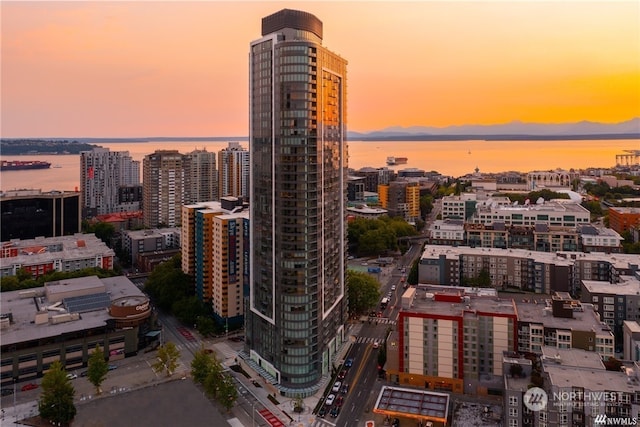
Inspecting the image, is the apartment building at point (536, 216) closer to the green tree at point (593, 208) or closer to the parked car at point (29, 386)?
the green tree at point (593, 208)

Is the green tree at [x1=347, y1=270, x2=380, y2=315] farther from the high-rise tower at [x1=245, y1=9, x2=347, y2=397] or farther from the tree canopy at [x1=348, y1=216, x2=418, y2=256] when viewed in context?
the tree canopy at [x1=348, y1=216, x2=418, y2=256]

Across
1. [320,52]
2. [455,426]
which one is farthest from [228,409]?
[320,52]

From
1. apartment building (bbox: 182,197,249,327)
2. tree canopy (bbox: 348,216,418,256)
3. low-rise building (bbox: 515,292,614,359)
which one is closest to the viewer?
low-rise building (bbox: 515,292,614,359)

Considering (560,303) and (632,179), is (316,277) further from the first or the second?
(632,179)

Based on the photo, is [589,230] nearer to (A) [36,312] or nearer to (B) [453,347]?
(B) [453,347]

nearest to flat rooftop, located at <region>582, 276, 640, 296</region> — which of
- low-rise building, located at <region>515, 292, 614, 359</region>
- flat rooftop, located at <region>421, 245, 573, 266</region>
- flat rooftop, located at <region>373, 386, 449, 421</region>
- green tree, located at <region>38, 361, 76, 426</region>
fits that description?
low-rise building, located at <region>515, 292, 614, 359</region>

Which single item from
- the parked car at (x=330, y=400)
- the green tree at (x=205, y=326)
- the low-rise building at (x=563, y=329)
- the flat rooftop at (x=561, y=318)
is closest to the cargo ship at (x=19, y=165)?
the green tree at (x=205, y=326)
